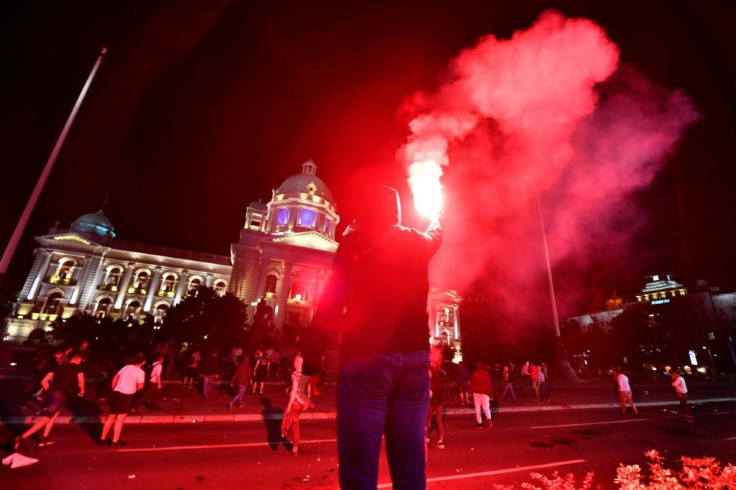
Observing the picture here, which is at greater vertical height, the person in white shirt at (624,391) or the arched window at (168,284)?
the arched window at (168,284)

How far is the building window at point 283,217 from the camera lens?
55.7 metres

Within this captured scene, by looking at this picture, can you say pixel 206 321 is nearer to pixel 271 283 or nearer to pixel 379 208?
pixel 271 283

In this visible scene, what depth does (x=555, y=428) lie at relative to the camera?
9273mm

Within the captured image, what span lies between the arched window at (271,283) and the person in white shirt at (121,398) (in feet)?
130

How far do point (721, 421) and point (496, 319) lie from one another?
45.3 meters

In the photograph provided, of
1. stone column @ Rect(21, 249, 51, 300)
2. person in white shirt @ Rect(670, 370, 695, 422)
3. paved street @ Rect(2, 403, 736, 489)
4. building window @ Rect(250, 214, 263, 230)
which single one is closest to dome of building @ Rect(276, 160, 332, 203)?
building window @ Rect(250, 214, 263, 230)

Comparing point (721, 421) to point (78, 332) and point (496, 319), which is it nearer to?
point (78, 332)

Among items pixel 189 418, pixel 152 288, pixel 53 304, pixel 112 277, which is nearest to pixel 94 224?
pixel 112 277

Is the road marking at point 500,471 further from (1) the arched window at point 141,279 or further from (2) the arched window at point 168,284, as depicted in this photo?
(1) the arched window at point 141,279

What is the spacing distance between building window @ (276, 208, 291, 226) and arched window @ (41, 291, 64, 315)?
31697 millimetres

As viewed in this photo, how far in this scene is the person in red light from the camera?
5.82 feet

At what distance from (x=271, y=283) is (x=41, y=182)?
115 ft

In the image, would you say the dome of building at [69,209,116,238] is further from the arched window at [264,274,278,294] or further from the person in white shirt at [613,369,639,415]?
the person in white shirt at [613,369,639,415]

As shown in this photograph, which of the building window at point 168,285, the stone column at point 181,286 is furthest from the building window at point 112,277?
the stone column at point 181,286
